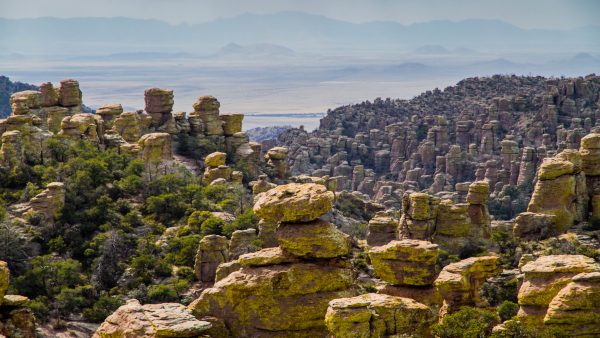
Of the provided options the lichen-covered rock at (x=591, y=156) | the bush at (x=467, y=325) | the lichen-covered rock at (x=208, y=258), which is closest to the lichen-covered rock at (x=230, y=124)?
the lichen-covered rock at (x=208, y=258)

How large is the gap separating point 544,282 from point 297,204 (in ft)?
26.0

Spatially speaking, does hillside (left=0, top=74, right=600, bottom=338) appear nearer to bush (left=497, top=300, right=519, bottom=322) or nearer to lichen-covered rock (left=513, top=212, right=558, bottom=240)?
lichen-covered rock (left=513, top=212, right=558, bottom=240)

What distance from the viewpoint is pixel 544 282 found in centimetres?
2997

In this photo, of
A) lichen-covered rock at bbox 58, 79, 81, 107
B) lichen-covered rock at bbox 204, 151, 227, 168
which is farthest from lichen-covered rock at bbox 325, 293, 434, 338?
lichen-covered rock at bbox 58, 79, 81, 107

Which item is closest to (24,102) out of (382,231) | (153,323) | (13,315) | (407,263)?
(382,231)

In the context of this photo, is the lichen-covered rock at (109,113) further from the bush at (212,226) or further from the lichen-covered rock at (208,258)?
the lichen-covered rock at (208,258)

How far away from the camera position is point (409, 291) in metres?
34.9

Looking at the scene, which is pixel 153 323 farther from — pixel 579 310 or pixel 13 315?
pixel 579 310

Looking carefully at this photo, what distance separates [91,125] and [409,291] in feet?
131

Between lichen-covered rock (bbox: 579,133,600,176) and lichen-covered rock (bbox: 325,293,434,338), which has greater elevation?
lichen-covered rock (bbox: 579,133,600,176)

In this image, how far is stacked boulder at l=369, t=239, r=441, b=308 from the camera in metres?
34.8

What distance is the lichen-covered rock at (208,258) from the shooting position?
5075cm

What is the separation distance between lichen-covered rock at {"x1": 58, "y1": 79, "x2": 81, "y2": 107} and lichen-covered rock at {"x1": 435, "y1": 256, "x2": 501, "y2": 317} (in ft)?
164

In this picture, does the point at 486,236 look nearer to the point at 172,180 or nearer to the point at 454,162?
the point at 172,180
